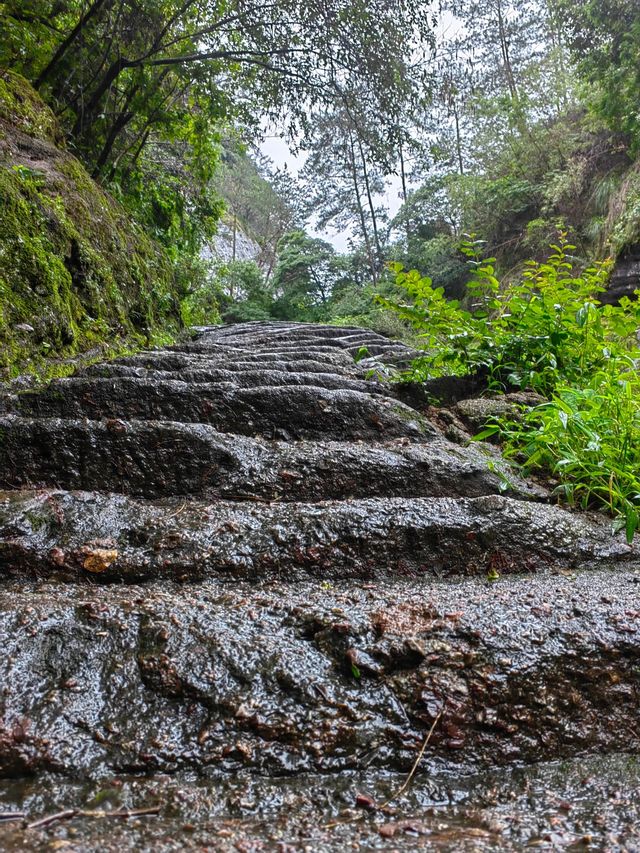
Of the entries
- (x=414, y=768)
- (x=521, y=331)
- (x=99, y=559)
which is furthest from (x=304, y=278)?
(x=414, y=768)

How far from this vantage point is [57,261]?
304 centimetres

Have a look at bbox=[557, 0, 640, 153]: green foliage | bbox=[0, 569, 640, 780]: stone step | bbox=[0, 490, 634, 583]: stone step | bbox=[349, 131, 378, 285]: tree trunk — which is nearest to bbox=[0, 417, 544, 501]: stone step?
bbox=[0, 490, 634, 583]: stone step

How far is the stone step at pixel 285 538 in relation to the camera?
4.37ft

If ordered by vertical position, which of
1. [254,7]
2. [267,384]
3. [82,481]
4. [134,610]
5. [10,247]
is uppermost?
[254,7]

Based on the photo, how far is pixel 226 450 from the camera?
185 cm

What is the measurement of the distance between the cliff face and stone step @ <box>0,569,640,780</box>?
167cm

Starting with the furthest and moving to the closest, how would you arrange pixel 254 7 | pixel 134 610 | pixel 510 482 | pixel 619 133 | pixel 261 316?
1. pixel 261 316
2. pixel 619 133
3. pixel 254 7
4. pixel 510 482
5. pixel 134 610

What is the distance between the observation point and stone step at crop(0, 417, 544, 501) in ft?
5.52

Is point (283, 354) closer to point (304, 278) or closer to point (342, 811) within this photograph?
point (342, 811)

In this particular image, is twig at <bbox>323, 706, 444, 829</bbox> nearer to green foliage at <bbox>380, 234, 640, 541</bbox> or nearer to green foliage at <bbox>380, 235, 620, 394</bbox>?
green foliage at <bbox>380, 234, 640, 541</bbox>

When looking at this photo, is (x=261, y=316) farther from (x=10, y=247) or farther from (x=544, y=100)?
(x=10, y=247)

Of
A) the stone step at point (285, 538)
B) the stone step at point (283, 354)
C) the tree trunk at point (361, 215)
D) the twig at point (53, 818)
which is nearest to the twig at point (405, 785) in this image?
the twig at point (53, 818)

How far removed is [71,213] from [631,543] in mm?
3916

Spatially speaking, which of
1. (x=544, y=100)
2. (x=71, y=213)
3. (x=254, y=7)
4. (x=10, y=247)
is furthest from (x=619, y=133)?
(x=10, y=247)
